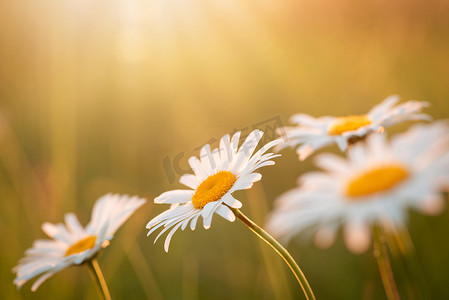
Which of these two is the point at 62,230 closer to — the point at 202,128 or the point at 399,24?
the point at 202,128

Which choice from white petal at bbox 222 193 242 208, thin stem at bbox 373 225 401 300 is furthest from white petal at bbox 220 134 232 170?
thin stem at bbox 373 225 401 300

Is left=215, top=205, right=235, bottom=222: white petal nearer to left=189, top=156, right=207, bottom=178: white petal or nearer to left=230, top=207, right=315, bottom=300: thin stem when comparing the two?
left=230, top=207, right=315, bottom=300: thin stem

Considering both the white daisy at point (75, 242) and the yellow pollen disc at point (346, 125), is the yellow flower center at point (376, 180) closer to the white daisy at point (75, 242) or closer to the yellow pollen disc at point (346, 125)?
the yellow pollen disc at point (346, 125)

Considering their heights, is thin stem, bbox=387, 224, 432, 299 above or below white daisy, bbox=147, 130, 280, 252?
below

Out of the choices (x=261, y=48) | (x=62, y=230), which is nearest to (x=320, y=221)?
(x=62, y=230)

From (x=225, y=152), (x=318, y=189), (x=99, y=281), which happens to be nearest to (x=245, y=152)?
(x=225, y=152)

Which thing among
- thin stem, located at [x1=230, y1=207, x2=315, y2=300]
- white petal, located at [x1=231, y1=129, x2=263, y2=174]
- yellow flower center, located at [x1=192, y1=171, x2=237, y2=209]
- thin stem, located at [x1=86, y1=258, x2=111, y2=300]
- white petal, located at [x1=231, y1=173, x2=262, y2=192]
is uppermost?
white petal, located at [x1=231, y1=129, x2=263, y2=174]

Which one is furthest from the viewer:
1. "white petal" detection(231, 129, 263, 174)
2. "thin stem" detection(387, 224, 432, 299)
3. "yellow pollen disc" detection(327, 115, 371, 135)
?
"yellow pollen disc" detection(327, 115, 371, 135)
